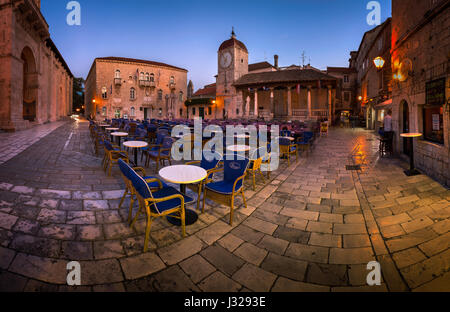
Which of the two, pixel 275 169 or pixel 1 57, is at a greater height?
pixel 1 57

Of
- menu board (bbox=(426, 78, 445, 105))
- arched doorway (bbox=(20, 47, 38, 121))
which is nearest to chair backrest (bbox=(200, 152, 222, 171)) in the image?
menu board (bbox=(426, 78, 445, 105))

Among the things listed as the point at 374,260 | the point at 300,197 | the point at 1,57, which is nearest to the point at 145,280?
the point at 374,260

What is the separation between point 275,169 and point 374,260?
434cm

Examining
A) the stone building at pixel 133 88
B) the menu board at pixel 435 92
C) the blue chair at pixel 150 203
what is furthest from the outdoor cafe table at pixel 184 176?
the stone building at pixel 133 88

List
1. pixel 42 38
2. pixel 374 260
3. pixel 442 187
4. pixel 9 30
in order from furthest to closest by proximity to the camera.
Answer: pixel 42 38, pixel 9 30, pixel 442 187, pixel 374 260

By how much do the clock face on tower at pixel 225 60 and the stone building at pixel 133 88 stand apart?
947 centimetres

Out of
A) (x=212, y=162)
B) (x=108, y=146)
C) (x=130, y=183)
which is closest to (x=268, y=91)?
(x=108, y=146)

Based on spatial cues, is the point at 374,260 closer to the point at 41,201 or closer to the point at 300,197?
the point at 300,197

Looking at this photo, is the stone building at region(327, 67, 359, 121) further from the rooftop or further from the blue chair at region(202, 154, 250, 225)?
the blue chair at region(202, 154, 250, 225)

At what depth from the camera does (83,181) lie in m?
5.04

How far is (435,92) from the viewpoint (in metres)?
5.57

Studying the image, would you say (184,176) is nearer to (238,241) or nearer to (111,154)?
(238,241)

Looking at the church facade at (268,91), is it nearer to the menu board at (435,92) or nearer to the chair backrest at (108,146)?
the menu board at (435,92)
